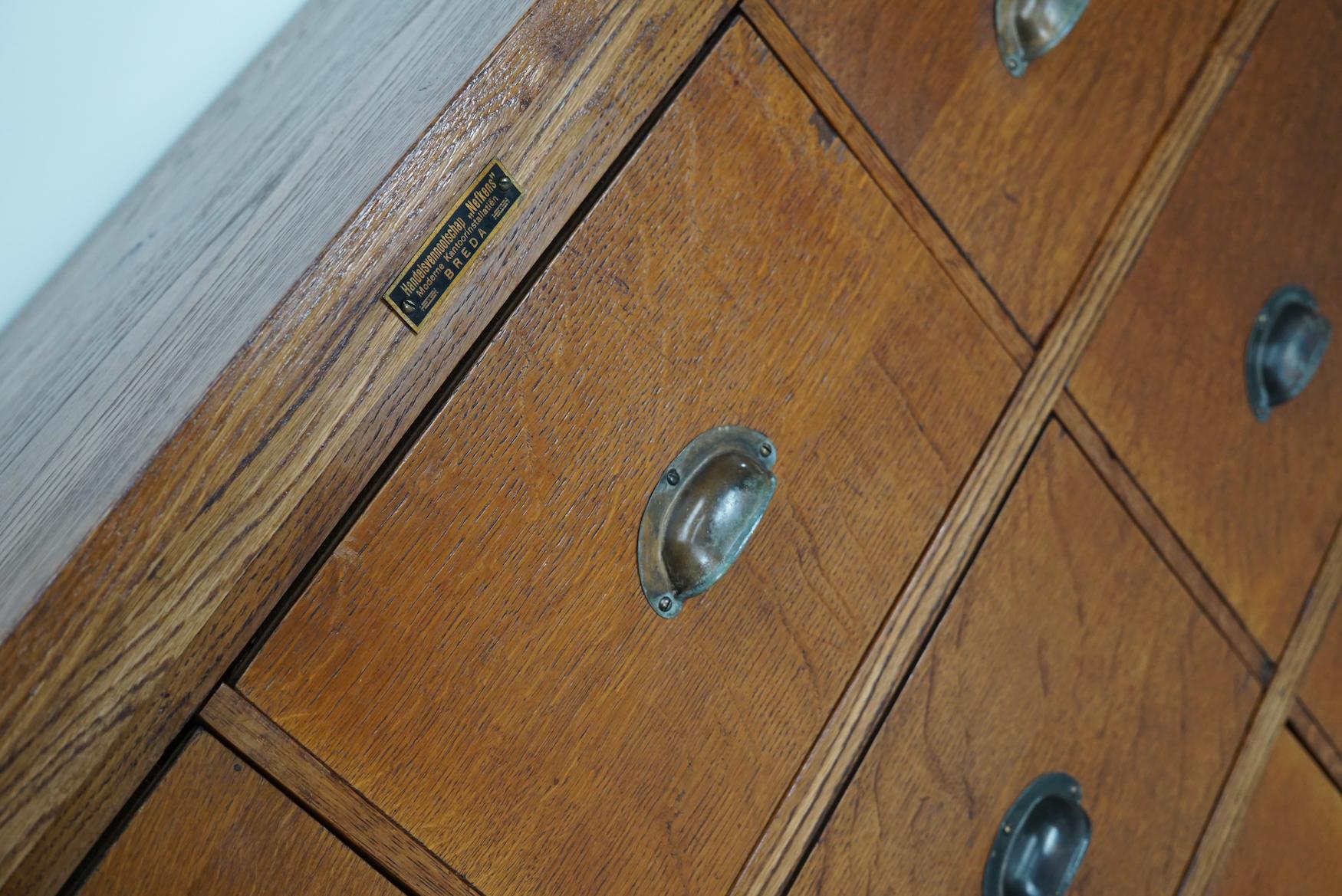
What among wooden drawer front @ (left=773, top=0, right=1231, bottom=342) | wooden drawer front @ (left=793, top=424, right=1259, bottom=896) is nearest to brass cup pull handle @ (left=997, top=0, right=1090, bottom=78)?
wooden drawer front @ (left=773, top=0, right=1231, bottom=342)

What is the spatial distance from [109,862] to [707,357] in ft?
1.00

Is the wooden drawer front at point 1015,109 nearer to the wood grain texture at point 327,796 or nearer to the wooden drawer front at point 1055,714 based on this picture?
the wooden drawer front at point 1055,714

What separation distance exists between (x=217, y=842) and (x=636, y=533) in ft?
0.66

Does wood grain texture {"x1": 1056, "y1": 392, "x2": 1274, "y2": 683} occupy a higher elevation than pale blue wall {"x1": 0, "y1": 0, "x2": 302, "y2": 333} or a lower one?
higher

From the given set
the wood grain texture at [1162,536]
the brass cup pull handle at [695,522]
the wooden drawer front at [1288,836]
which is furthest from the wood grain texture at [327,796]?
Answer: the wooden drawer front at [1288,836]

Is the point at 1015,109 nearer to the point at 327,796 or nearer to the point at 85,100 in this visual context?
the point at 327,796

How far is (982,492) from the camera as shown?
1.94ft

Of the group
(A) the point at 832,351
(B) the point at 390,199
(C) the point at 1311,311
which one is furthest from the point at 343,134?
(C) the point at 1311,311

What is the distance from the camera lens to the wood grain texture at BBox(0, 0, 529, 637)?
41 centimetres

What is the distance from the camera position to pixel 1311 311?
76 centimetres

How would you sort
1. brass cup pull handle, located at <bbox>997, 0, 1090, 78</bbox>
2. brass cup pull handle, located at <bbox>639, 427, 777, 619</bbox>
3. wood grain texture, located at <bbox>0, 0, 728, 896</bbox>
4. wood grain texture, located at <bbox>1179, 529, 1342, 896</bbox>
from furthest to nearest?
wood grain texture, located at <bbox>1179, 529, 1342, 896</bbox> < brass cup pull handle, located at <bbox>997, 0, 1090, 78</bbox> < brass cup pull handle, located at <bbox>639, 427, 777, 619</bbox> < wood grain texture, located at <bbox>0, 0, 728, 896</bbox>

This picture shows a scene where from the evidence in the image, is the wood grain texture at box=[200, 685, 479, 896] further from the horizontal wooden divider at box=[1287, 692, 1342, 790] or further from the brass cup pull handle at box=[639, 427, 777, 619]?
the horizontal wooden divider at box=[1287, 692, 1342, 790]

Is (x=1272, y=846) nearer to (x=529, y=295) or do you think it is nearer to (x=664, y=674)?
(x=664, y=674)

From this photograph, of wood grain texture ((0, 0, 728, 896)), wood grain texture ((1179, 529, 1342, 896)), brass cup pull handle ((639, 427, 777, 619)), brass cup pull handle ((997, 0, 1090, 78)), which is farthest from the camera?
wood grain texture ((1179, 529, 1342, 896))
